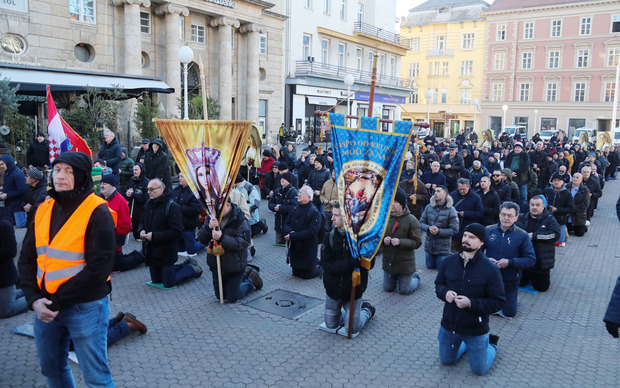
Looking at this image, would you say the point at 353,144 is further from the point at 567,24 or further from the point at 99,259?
the point at 567,24

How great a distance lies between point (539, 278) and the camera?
26.2ft

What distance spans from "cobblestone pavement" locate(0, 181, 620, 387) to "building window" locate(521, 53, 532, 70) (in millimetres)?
54663

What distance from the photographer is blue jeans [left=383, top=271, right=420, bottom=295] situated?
7637 mm

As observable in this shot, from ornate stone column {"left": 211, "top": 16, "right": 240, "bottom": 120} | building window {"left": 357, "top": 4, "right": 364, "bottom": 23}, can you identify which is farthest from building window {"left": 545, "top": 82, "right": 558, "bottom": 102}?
ornate stone column {"left": 211, "top": 16, "right": 240, "bottom": 120}

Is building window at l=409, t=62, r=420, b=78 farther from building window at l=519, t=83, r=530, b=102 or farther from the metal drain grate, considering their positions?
the metal drain grate

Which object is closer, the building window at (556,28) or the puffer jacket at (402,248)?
the puffer jacket at (402,248)

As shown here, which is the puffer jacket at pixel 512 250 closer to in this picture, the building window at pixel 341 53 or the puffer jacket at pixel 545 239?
the puffer jacket at pixel 545 239

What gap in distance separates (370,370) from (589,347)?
276 cm

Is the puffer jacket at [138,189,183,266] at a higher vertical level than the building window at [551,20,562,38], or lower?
lower

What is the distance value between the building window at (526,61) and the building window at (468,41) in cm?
624

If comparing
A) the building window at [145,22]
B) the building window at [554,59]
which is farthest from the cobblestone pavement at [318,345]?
the building window at [554,59]

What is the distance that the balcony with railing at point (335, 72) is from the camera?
3588 centimetres

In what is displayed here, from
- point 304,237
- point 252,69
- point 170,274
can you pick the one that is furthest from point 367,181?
point 252,69

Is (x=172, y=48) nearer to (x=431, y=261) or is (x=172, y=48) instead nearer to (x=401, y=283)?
(x=431, y=261)
